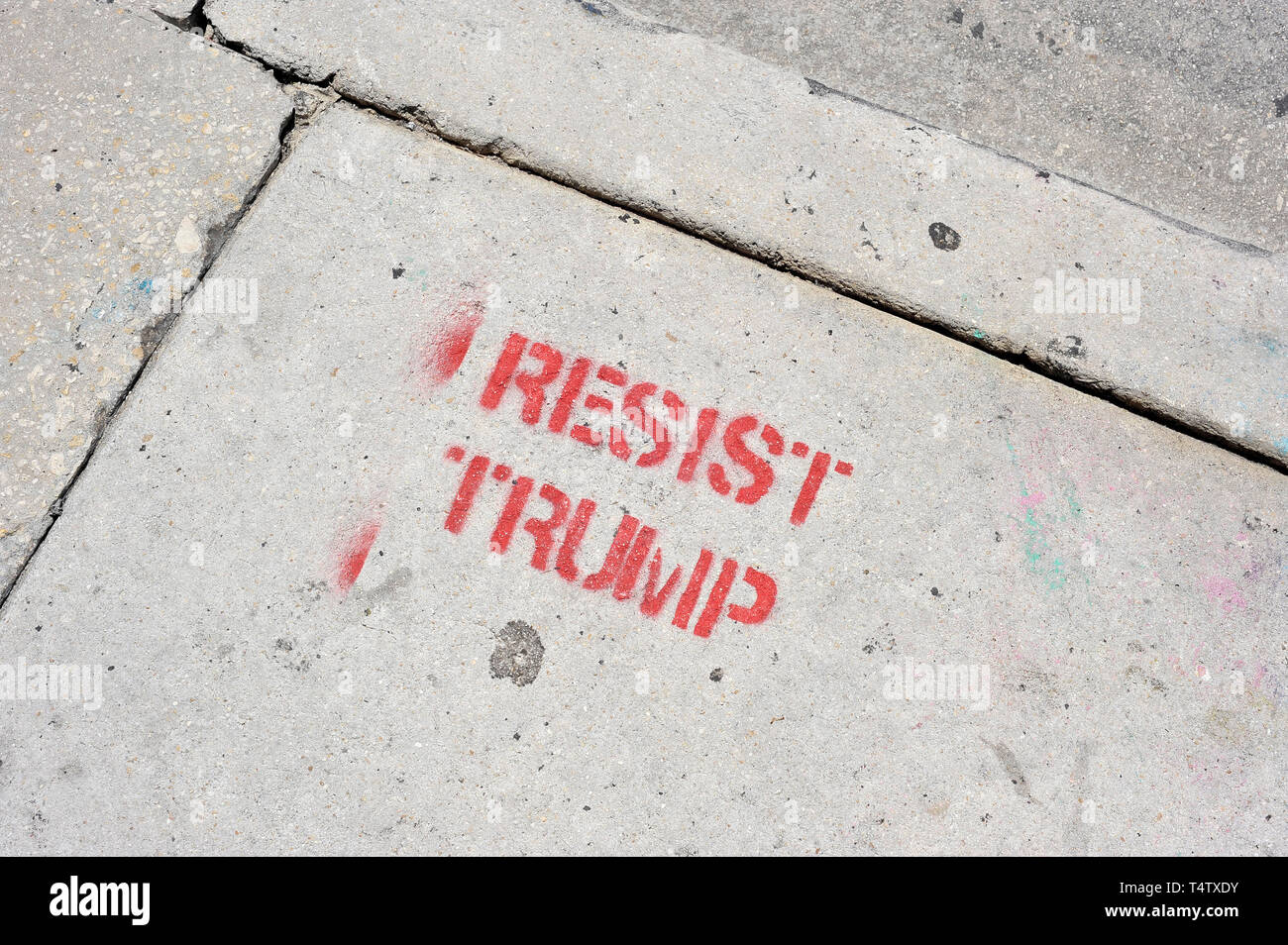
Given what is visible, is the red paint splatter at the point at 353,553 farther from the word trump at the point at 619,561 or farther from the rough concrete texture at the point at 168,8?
the rough concrete texture at the point at 168,8

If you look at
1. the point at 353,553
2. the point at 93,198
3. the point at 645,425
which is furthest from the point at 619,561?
the point at 93,198

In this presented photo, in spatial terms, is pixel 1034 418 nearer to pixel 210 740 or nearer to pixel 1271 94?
pixel 1271 94

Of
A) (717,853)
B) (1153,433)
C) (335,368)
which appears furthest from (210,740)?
(1153,433)

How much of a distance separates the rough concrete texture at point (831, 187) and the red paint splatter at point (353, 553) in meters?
1.17

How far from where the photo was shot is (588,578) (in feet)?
7.66

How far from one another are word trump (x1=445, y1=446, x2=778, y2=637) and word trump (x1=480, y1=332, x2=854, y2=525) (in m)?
0.18

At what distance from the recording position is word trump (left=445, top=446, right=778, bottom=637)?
7.65 feet

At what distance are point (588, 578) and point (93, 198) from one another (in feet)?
5.89

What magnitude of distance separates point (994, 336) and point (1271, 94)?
1.43 metres

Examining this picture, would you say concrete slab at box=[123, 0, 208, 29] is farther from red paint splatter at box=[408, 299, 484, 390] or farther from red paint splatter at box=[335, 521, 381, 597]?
red paint splatter at box=[335, 521, 381, 597]

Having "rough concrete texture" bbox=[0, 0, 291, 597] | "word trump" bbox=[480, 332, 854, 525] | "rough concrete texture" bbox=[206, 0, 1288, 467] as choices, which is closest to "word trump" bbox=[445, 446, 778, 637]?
"word trump" bbox=[480, 332, 854, 525]

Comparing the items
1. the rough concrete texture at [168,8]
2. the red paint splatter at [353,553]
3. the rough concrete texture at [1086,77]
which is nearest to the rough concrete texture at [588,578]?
the red paint splatter at [353,553]
